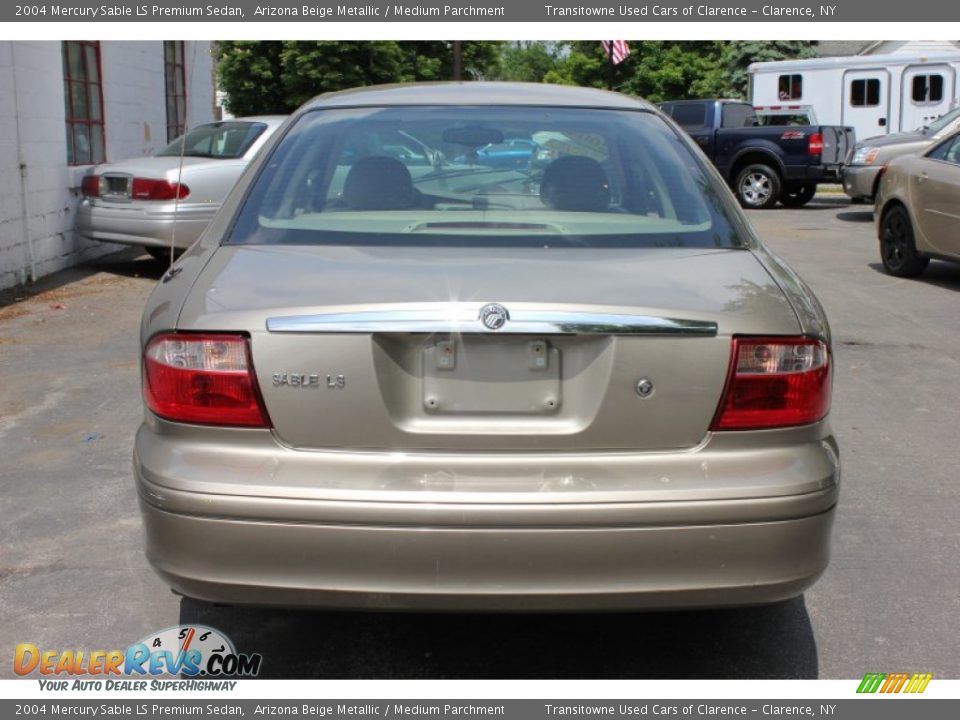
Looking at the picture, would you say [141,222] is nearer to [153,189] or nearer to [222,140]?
[153,189]

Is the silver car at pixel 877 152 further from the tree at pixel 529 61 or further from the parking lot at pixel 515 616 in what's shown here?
the tree at pixel 529 61

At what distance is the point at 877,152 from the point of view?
→ 655 inches

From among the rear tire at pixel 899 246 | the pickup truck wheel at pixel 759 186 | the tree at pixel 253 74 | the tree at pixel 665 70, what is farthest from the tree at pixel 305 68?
the rear tire at pixel 899 246

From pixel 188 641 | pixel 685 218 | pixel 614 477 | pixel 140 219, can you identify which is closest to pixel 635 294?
pixel 614 477

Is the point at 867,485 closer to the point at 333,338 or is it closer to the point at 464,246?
the point at 464,246

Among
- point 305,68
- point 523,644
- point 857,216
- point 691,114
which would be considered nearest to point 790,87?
point 691,114

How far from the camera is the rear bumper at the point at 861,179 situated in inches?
653

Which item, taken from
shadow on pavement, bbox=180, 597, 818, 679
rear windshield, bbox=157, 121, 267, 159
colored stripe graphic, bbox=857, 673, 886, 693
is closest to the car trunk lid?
shadow on pavement, bbox=180, 597, 818, 679

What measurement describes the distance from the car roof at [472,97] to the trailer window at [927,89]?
2044 cm

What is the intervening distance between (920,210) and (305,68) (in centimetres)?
2447

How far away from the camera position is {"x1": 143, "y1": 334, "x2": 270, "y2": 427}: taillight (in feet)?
9.50

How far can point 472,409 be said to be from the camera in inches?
113

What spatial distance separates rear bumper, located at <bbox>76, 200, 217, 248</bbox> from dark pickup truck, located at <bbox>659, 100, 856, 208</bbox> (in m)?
11.1

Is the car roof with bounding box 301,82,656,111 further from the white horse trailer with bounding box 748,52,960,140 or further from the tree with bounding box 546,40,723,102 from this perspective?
the tree with bounding box 546,40,723,102
